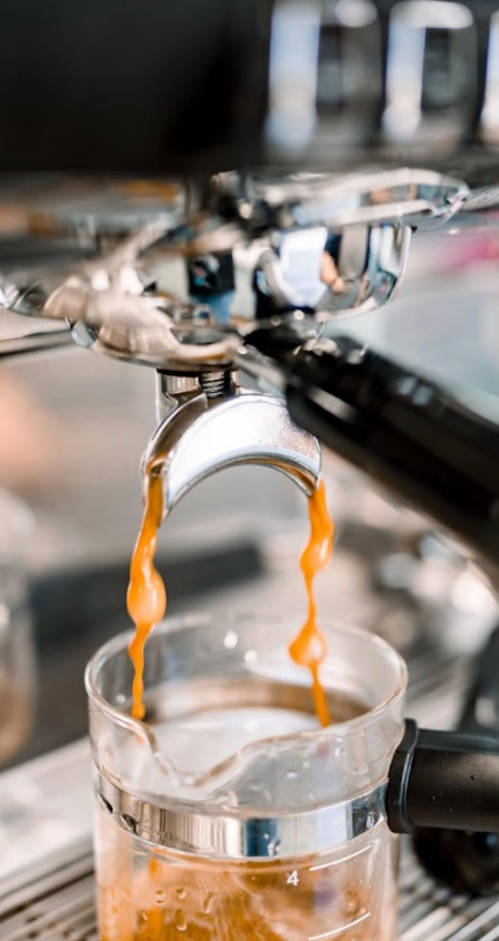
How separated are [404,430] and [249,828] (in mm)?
149

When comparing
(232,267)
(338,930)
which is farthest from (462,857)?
(232,267)

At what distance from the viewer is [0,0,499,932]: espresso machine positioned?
0.85 feet

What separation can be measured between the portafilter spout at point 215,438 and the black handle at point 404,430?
0.07 ft

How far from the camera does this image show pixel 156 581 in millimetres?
402

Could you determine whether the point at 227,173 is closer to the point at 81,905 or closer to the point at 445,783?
the point at 445,783

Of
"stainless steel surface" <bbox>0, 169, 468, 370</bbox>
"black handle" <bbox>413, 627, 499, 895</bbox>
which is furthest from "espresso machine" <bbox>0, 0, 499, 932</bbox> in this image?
"black handle" <bbox>413, 627, 499, 895</bbox>

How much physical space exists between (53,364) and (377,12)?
1.30 ft

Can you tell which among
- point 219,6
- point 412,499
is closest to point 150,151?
point 219,6

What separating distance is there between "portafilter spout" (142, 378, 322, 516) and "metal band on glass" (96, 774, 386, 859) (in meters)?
0.12

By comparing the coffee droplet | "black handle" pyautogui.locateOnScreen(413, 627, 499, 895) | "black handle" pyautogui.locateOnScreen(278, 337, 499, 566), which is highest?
"black handle" pyautogui.locateOnScreen(278, 337, 499, 566)

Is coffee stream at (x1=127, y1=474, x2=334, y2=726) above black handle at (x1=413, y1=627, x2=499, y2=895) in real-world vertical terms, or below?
above

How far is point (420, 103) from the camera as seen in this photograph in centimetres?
29

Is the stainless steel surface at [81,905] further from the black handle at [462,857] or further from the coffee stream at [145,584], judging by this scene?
the coffee stream at [145,584]

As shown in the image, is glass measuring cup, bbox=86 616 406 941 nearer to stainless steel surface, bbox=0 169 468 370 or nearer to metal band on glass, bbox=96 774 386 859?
metal band on glass, bbox=96 774 386 859
